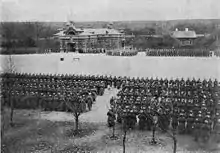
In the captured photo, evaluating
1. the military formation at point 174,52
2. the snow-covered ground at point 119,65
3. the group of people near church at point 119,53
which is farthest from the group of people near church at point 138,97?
the group of people near church at point 119,53

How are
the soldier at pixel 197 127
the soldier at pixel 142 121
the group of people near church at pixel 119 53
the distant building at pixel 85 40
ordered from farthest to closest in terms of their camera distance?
the group of people near church at pixel 119 53 < the distant building at pixel 85 40 < the soldier at pixel 142 121 < the soldier at pixel 197 127

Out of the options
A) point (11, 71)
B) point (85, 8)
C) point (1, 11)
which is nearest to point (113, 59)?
point (85, 8)

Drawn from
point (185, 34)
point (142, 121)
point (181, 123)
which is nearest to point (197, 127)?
point (181, 123)

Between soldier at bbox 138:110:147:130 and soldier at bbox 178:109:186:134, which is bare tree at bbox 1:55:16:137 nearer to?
soldier at bbox 138:110:147:130

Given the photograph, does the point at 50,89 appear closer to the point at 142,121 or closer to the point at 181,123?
the point at 142,121

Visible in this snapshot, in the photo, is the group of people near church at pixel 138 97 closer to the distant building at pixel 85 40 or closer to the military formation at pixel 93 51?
the distant building at pixel 85 40

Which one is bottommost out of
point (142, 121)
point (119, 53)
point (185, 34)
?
point (142, 121)
